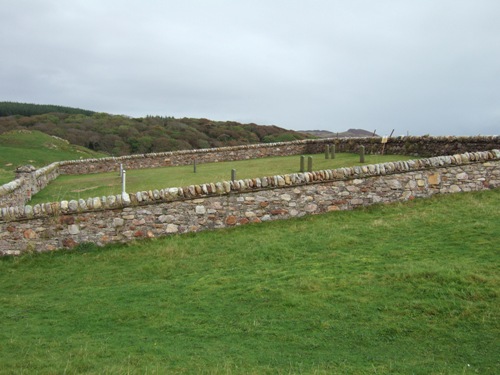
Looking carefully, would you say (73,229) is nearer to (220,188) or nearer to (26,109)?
(220,188)

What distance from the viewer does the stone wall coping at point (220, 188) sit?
9.62m

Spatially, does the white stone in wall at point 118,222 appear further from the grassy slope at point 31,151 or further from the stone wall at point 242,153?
the grassy slope at point 31,151

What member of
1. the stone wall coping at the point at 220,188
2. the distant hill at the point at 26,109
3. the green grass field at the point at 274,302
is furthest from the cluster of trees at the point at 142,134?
the green grass field at the point at 274,302

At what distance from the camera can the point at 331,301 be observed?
5.70 meters

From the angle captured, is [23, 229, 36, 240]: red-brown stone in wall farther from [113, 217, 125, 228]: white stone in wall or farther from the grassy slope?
the grassy slope

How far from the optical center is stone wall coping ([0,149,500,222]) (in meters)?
9.62

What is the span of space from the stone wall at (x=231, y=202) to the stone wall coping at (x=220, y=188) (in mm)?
23

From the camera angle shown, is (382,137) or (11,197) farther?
(382,137)

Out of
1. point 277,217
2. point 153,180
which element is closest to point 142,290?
point 277,217

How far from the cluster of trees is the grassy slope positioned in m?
12.2

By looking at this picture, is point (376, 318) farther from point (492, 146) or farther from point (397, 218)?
point (492, 146)

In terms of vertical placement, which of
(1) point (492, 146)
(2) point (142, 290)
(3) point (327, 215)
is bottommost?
(2) point (142, 290)

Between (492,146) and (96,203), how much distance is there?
14.8m

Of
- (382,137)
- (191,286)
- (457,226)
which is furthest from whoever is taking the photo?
(382,137)
